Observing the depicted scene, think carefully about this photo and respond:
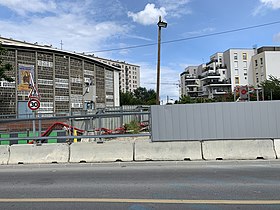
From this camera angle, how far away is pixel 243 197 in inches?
196

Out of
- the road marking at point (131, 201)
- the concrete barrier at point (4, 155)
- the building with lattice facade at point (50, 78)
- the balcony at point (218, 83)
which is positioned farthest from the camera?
the balcony at point (218, 83)

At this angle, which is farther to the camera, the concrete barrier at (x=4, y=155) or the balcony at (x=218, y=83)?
the balcony at (x=218, y=83)

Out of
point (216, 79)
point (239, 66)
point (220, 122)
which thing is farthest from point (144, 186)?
point (216, 79)

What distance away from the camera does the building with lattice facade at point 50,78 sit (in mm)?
40719

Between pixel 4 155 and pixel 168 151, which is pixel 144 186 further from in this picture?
pixel 4 155

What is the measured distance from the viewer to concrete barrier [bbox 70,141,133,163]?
9125mm

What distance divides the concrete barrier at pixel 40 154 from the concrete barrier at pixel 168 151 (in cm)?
255

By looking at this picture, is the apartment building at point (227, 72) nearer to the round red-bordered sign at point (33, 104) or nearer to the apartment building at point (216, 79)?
the apartment building at point (216, 79)

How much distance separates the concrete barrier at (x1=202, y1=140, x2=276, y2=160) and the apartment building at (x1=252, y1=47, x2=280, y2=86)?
8273 centimetres

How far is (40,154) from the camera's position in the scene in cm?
940

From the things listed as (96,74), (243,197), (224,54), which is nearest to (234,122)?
(243,197)

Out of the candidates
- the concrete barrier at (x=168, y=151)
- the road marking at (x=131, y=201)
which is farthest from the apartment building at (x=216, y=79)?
the road marking at (x=131, y=201)

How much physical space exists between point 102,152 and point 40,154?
218 centimetres

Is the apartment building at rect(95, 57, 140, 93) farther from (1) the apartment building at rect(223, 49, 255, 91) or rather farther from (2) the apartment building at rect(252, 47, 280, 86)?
(2) the apartment building at rect(252, 47, 280, 86)
